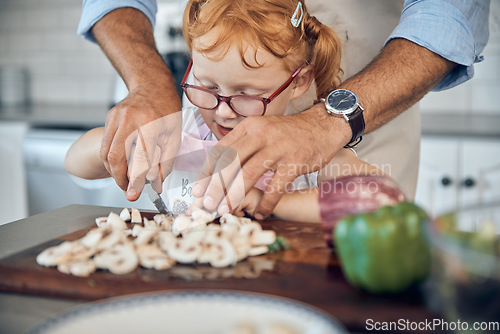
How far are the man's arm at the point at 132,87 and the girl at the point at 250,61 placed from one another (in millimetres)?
85

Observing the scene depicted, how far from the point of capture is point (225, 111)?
118 cm

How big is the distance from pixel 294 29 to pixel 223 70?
222 mm

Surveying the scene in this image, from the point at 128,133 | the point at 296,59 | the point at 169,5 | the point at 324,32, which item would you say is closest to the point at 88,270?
the point at 128,133

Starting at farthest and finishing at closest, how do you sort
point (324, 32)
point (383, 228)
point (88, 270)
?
1. point (324, 32)
2. point (88, 270)
3. point (383, 228)

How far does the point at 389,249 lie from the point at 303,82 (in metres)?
0.87

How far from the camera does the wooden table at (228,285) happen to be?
55 centimetres

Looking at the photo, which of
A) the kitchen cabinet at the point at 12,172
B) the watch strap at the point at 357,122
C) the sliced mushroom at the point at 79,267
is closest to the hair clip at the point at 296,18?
the watch strap at the point at 357,122

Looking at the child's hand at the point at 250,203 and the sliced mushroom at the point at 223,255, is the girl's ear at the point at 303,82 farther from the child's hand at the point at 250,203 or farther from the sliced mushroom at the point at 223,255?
the sliced mushroom at the point at 223,255

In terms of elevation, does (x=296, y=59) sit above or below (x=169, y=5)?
below

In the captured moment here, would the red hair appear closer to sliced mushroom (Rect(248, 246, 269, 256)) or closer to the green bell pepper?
sliced mushroom (Rect(248, 246, 269, 256))

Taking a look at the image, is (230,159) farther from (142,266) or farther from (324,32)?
(324,32)

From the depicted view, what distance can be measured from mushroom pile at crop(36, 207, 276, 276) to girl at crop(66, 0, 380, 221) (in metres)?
0.32

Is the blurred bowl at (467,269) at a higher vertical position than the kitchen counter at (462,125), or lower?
lower

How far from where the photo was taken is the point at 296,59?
1261 mm
